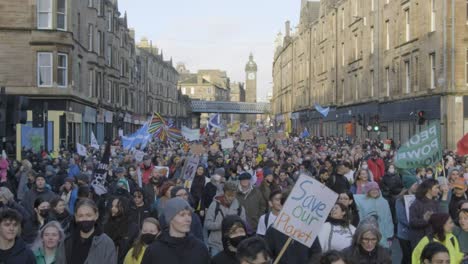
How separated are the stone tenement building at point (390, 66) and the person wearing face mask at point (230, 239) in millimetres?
8776

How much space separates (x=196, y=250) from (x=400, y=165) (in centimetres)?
876

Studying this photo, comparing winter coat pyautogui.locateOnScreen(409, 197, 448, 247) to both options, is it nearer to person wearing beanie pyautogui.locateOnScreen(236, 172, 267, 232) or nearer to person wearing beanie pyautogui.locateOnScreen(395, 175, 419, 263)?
person wearing beanie pyautogui.locateOnScreen(395, 175, 419, 263)

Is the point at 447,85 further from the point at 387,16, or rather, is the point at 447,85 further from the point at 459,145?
the point at 459,145

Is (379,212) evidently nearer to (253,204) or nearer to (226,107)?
(253,204)

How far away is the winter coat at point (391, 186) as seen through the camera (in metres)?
12.7

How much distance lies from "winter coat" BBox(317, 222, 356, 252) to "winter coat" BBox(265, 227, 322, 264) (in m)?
0.24

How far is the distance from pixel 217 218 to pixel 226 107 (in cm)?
11574

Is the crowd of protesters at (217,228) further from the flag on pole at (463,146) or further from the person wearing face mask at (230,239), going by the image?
the flag on pole at (463,146)

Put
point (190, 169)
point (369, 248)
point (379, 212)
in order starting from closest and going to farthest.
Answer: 1. point (369, 248)
2. point (379, 212)
3. point (190, 169)

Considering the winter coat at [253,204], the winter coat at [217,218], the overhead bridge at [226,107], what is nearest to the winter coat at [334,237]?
the winter coat at [217,218]

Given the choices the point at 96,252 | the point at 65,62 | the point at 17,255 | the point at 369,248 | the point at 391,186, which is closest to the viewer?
the point at 17,255

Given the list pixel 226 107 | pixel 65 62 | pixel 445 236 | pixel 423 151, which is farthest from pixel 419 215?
pixel 226 107

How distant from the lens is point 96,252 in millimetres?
6031

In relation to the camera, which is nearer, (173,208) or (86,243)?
(173,208)
